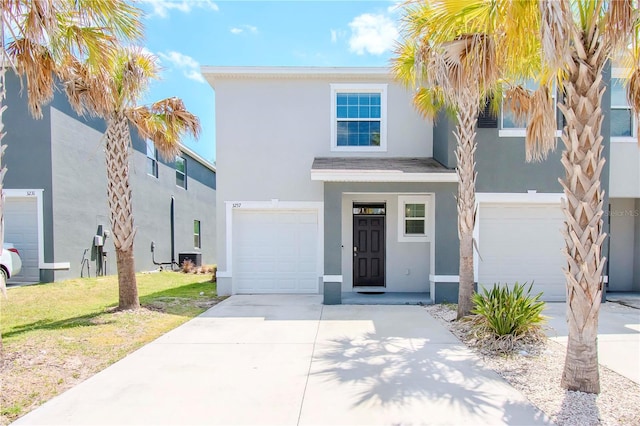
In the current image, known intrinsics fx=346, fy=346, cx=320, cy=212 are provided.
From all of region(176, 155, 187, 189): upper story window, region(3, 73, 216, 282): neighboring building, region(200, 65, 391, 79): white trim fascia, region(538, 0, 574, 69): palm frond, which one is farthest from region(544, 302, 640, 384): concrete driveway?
region(176, 155, 187, 189): upper story window

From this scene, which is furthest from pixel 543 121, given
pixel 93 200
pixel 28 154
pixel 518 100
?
pixel 93 200

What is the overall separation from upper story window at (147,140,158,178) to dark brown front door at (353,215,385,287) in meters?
11.7

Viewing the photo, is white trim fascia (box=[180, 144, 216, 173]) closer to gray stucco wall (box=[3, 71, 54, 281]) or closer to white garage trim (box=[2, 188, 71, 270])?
gray stucco wall (box=[3, 71, 54, 281])

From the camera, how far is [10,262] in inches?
403

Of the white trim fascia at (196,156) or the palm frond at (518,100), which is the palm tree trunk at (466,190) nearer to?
the palm frond at (518,100)

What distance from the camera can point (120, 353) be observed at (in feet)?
17.7

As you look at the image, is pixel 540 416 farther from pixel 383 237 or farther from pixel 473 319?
pixel 383 237

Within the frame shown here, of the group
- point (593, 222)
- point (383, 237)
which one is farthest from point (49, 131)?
point (593, 222)

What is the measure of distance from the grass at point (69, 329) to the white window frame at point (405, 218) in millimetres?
5677

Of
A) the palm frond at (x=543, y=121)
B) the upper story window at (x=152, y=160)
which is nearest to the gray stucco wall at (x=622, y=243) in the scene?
the palm frond at (x=543, y=121)

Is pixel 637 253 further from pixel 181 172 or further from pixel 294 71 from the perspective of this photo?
pixel 181 172

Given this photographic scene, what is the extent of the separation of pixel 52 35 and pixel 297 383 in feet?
21.1

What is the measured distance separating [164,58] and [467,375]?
896 cm

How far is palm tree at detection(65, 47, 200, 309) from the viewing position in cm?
692
